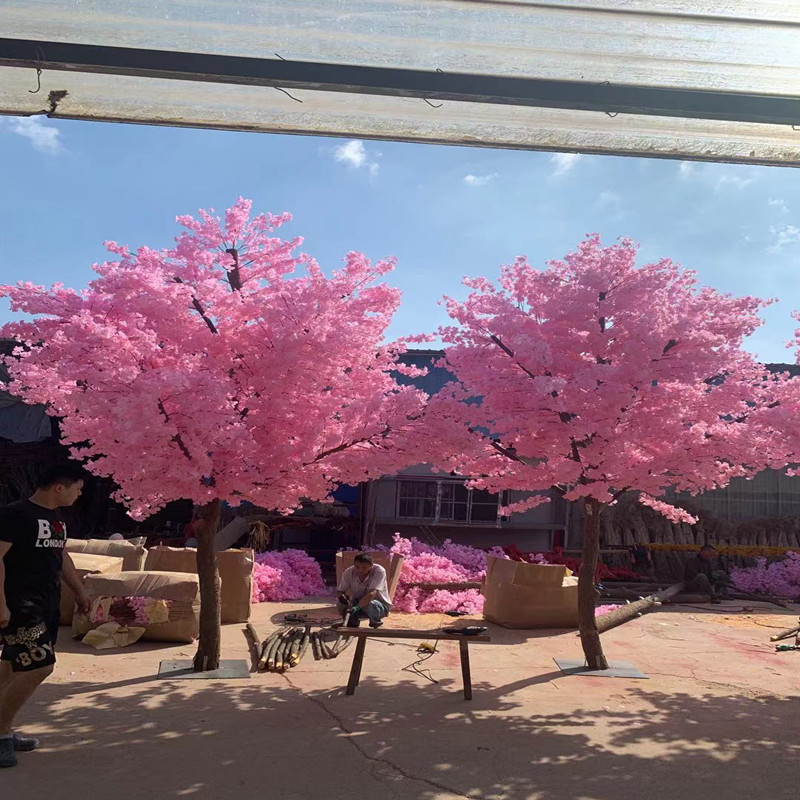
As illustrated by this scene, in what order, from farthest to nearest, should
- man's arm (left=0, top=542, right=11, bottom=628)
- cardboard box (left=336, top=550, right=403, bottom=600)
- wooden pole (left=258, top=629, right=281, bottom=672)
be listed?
cardboard box (left=336, top=550, right=403, bottom=600), wooden pole (left=258, top=629, right=281, bottom=672), man's arm (left=0, top=542, right=11, bottom=628)

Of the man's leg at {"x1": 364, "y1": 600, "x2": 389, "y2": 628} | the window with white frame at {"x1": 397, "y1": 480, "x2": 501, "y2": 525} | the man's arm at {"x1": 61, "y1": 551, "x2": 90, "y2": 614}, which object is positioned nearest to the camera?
the man's arm at {"x1": 61, "y1": 551, "x2": 90, "y2": 614}

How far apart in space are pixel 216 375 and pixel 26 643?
105 inches

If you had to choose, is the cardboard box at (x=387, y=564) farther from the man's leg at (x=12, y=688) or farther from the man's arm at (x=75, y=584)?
the man's leg at (x=12, y=688)

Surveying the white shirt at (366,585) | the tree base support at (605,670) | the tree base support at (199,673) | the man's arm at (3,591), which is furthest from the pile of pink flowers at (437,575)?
the man's arm at (3,591)

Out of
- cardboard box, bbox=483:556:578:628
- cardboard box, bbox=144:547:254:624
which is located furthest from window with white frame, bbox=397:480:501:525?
cardboard box, bbox=144:547:254:624

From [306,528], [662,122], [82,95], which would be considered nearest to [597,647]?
[662,122]

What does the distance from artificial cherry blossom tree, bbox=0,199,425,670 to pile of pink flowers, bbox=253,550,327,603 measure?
4.71 m

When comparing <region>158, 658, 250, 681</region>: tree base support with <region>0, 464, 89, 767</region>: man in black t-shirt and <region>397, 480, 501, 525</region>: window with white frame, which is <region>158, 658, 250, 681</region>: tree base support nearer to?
<region>0, 464, 89, 767</region>: man in black t-shirt

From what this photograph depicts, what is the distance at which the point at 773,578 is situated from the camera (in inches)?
589

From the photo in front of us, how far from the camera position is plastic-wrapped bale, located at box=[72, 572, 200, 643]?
27.2 feet

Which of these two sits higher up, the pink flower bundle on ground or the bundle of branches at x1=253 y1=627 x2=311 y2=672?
the pink flower bundle on ground

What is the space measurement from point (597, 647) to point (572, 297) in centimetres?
363

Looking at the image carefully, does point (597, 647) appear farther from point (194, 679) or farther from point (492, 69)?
point (492, 69)

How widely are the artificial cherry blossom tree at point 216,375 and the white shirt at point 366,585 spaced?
6.96 ft
